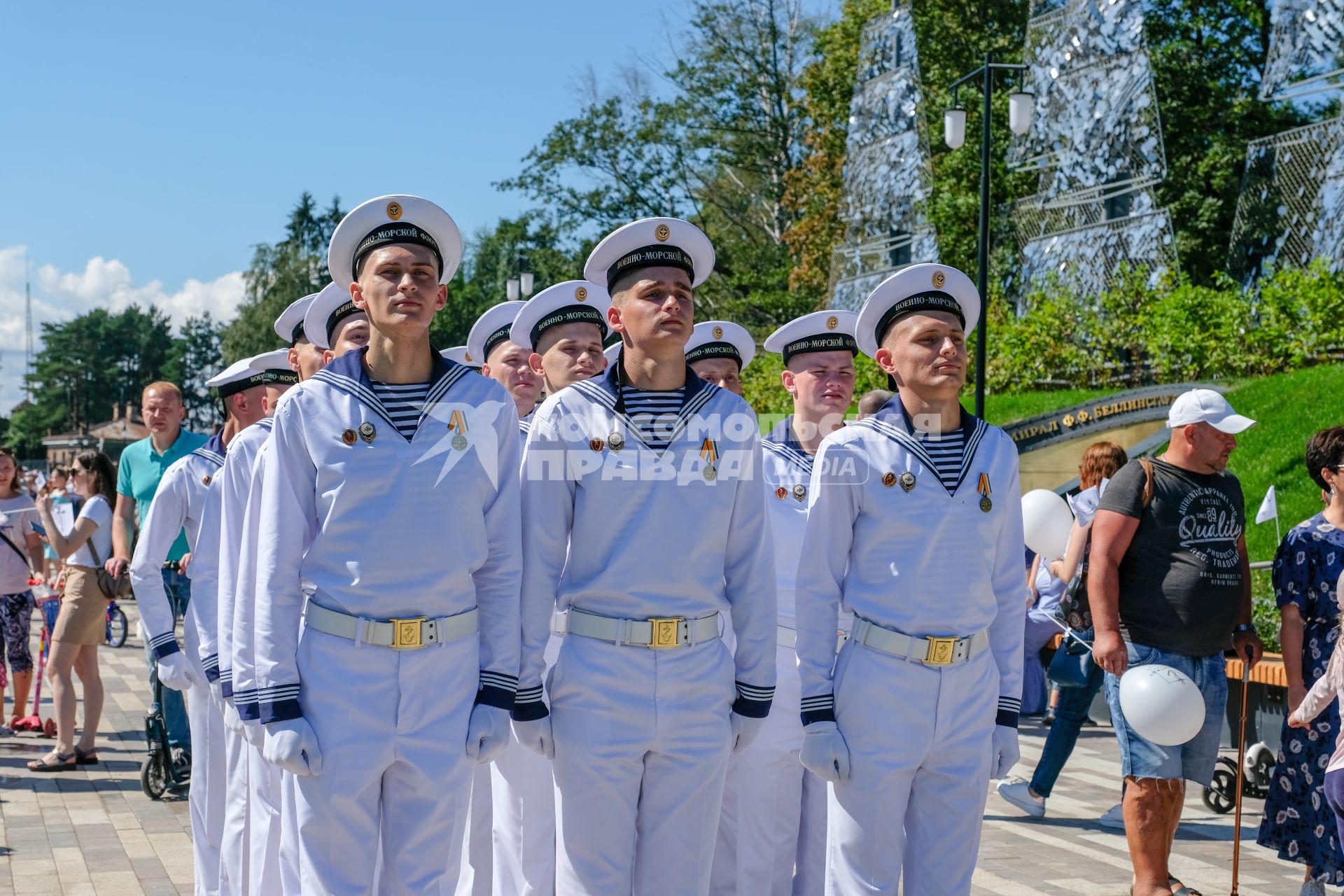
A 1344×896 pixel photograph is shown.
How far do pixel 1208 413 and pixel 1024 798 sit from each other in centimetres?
309

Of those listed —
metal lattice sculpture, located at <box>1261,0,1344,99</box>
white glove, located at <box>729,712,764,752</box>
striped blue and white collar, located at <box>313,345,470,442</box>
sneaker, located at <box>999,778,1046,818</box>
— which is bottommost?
sneaker, located at <box>999,778,1046,818</box>

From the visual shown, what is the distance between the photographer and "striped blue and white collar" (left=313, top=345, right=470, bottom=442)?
13.2 feet

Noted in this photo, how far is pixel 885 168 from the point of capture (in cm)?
3209

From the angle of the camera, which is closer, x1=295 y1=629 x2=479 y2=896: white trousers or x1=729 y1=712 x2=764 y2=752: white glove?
x1=295 y1=629 x2=479 y2=896: white trousers

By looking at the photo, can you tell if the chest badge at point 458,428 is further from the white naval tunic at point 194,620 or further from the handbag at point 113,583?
the handbag at point 113,583

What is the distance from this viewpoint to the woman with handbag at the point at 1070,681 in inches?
312

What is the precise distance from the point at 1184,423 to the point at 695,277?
289 centimetres

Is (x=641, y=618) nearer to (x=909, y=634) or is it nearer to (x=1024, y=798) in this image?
(x=909, y=634)

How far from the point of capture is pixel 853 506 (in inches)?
180

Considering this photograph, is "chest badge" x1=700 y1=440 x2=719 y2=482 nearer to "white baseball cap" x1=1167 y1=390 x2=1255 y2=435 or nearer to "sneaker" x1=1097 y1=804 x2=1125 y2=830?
"white baseball cap" x1=1167 y1=390 x2=1255 y2=435

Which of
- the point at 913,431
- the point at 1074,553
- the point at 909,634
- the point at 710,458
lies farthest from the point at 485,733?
the point at 1074,553

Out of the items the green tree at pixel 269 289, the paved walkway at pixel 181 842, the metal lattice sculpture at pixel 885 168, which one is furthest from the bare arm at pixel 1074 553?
the green tree at pixel 269 289

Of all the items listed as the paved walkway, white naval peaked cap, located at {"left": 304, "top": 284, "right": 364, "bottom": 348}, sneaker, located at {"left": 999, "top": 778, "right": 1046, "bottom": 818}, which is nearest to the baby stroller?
the paved walkway

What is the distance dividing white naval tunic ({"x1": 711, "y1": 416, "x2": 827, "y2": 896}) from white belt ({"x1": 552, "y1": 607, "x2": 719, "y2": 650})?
4.25 feet
